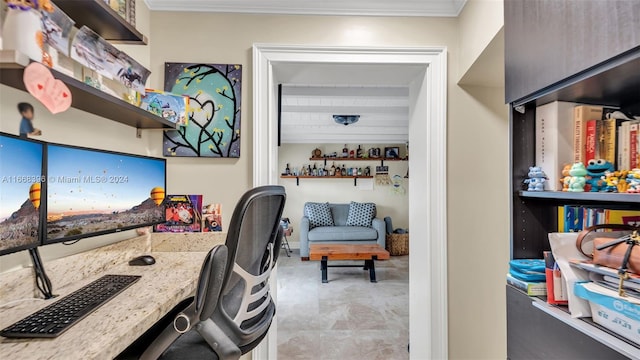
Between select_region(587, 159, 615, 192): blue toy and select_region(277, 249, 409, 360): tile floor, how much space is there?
1.94 m

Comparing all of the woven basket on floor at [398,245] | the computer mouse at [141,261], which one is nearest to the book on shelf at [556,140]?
the computer mouse at [141,261]

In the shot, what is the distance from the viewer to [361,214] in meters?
5.77

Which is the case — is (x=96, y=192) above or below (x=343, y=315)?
above

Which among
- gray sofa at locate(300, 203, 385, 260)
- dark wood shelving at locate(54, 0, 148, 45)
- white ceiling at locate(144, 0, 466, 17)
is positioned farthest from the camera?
gray sofa at locate(300, 203, 385, 260)

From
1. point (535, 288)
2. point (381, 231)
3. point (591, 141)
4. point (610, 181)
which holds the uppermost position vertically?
point (591, 141)

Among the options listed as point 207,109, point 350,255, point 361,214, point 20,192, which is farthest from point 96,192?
point 361,214

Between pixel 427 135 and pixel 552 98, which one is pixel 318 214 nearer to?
pixel 427 135

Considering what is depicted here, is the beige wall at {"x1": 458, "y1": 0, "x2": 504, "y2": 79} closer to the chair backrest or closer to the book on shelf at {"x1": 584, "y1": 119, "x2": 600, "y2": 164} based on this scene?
the book on shelf at {"x1": 584, "y1": 119, "x2": 600, "y2": 164}

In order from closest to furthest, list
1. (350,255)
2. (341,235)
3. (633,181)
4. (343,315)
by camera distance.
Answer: (633,181), (343,315), (350,255), (341,235)

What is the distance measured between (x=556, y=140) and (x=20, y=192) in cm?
161

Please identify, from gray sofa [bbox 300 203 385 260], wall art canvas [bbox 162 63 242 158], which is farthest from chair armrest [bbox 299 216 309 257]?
wall art canvas [bbox 162 63 242 158]

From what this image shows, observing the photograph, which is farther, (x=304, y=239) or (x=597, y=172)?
(x=304, y=239)

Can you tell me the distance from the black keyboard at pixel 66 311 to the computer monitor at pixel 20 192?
0.20 m

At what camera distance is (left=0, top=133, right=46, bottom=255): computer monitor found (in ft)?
2.81
